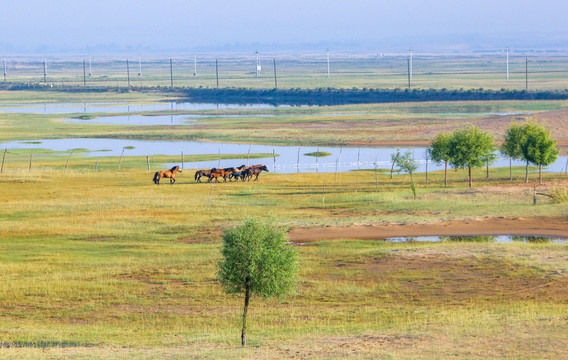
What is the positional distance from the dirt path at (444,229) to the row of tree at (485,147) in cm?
1130

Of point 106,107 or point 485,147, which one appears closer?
point 485,147

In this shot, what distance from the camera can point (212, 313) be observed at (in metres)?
27.0

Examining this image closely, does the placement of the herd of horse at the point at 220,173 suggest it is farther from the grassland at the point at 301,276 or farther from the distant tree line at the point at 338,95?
the distant tree line at the point at 338,95

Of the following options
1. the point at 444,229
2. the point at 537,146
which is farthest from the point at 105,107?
the point at 444,229

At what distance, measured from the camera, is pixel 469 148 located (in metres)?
55.4

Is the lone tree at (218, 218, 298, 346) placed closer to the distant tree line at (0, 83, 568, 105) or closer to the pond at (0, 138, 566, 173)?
the pond at (0, 138, 566, 173)

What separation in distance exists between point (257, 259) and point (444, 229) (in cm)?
2323

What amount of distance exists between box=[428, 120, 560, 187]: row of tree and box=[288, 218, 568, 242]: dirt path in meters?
11.3

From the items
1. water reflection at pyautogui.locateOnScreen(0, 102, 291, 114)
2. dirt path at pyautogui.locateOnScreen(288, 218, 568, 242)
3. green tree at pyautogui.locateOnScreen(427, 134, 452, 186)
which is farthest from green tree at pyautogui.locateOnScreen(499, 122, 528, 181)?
water reflection at pyautogui.locateOnScreen(0, 102, 291, 114)

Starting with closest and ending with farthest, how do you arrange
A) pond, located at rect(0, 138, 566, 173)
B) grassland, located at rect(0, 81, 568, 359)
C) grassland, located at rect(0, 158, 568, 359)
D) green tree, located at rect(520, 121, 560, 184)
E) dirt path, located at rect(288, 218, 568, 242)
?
grassland, located at rect(0, 158, 568, 359)
grassland, located at rect(0, 81, 568, 359)
dirt path, located at rect(288, 218, 568, 242)
green tree, located at rect(520, 121, 560, 184)
pond, located at rect(0, 138, 566, 173)

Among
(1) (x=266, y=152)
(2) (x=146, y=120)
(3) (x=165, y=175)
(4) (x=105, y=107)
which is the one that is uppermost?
(4) (x=105, y=107)

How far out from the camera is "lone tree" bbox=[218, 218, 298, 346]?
69.8 ft

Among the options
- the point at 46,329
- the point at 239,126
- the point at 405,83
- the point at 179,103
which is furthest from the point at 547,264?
the point at 405,83

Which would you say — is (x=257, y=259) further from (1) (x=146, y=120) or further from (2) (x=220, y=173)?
(1) (x=146, y=120)
